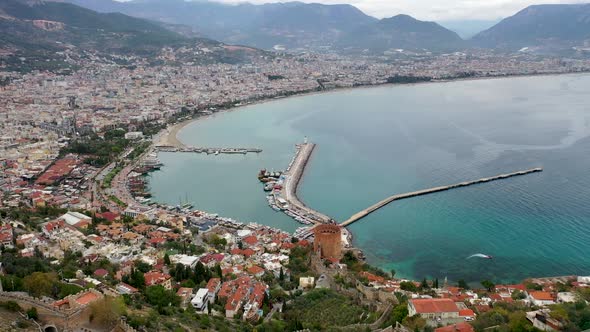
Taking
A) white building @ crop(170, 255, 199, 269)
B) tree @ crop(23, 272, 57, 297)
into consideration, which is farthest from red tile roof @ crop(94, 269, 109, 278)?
tree @ crop(23, 272, 57, 297)

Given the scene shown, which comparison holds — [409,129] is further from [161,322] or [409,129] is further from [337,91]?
[161,322]

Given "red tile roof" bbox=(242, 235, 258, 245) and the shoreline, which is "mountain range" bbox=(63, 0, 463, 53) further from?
"red tile roof" bbox=(242, 235, 258, 245)

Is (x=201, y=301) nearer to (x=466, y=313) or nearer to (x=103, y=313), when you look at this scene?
(x=103, y=313)

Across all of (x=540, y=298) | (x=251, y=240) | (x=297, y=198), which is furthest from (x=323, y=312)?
(x=297, y=198)

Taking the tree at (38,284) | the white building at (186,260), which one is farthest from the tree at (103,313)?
the white building at (186,260)

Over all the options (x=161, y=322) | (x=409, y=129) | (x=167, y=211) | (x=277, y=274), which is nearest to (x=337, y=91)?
(x=409, y=129)

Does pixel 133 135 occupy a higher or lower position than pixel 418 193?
higher
